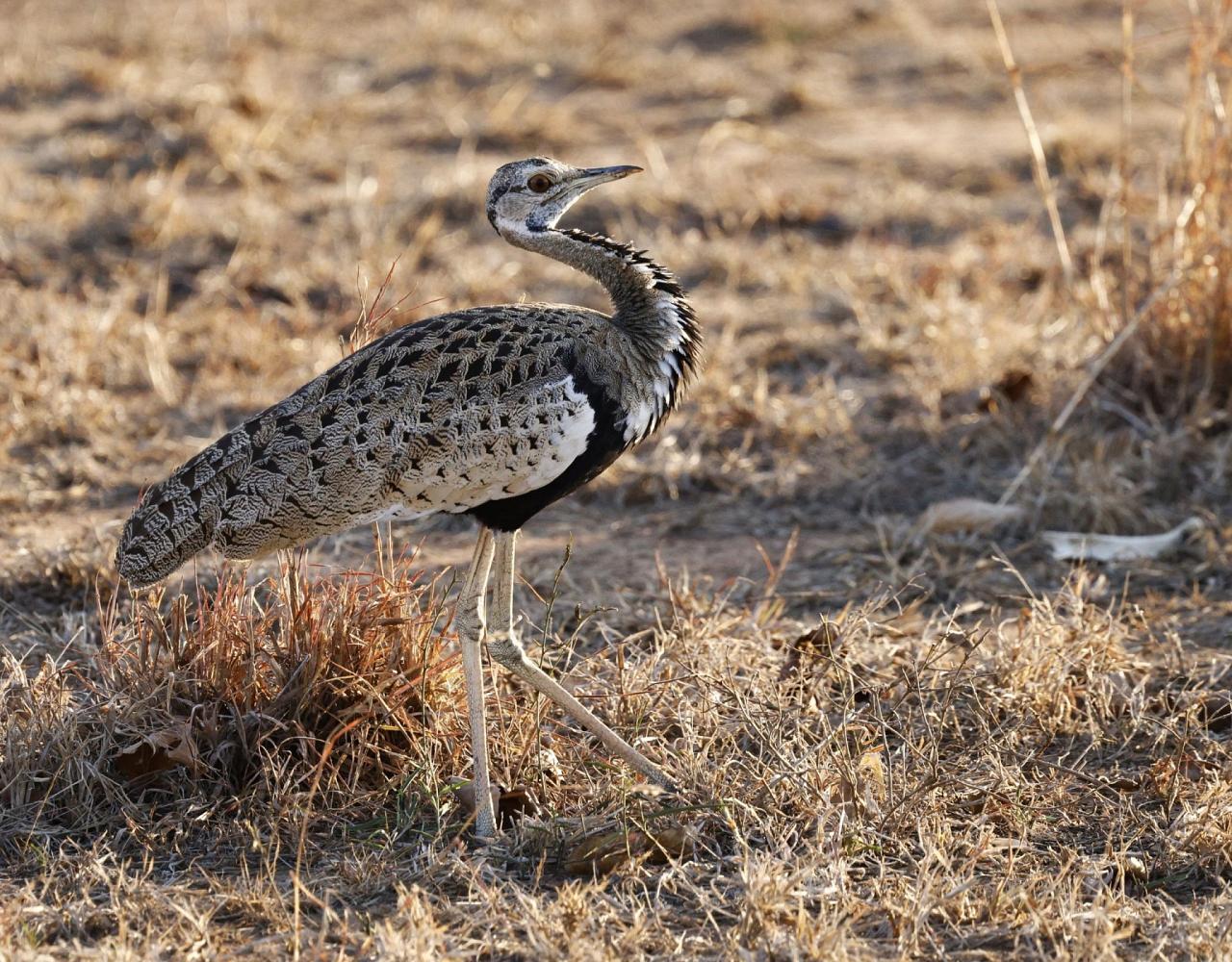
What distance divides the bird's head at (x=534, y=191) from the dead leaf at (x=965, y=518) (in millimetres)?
1916

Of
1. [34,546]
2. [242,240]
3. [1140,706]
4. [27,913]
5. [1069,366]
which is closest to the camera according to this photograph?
[27,913]

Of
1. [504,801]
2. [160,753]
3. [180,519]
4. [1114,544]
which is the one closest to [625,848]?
[504,801]

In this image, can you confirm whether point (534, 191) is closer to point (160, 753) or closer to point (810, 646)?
point (810, 646)

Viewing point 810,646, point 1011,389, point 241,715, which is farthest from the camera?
point 1011,389

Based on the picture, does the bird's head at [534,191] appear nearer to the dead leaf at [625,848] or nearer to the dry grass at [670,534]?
the dry grass at [670,534]

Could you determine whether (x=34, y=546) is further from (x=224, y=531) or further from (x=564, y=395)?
(x=564, y=395)

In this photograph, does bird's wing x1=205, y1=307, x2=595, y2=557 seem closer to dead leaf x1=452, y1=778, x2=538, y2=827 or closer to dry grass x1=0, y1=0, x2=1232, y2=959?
dry grass x1=0, y1=0, x2=1232, y2=959

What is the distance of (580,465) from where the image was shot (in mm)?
3941

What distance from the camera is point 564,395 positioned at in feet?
12.8

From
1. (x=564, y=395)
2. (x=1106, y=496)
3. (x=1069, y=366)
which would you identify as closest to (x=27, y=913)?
(x=564, y=395)

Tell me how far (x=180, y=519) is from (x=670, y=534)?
2.30m

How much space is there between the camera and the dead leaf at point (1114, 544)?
18.1 ft

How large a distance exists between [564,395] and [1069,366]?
3.22 metres

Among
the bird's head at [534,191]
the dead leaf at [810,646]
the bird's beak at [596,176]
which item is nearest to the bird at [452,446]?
the bird's head at [534,191]
